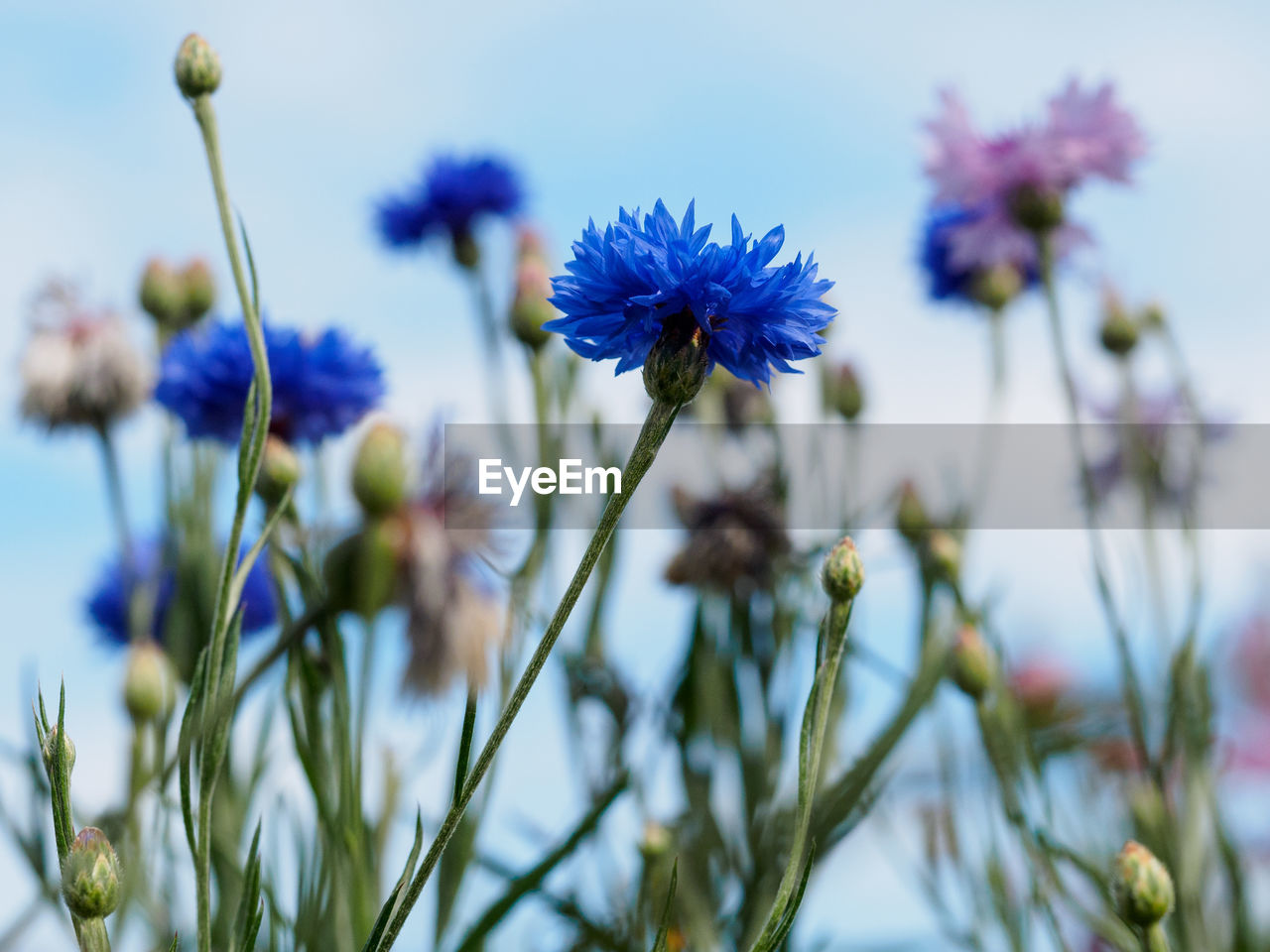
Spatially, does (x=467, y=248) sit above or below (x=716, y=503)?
above

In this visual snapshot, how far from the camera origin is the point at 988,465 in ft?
3.00

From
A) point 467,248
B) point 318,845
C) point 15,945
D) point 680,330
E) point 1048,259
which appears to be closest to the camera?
point 680,330

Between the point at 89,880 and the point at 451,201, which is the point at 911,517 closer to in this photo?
the point at 451,201

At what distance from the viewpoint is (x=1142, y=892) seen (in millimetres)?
459

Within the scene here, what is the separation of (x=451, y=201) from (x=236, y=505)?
2.44 ft

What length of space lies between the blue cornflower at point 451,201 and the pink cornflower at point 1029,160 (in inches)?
15.2

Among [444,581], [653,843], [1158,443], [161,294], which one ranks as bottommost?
[653,843]

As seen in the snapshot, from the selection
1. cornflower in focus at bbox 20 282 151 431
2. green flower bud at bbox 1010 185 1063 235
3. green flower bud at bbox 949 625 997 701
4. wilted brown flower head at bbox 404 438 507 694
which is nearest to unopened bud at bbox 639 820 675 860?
green flower bud at bbox 949 625 997 701

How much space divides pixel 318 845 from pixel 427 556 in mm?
353

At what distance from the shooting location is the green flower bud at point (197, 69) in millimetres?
467

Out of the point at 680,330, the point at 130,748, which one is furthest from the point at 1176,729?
the point at 130,748

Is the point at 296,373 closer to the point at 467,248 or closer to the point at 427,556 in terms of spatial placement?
the point at 427,556

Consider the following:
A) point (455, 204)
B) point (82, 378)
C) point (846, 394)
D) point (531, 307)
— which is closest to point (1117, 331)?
point (846, 394)

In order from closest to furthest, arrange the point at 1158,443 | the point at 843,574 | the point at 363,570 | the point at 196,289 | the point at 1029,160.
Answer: the point at 843,574
the point at 363,570
the point at 1029,160
the point at 196,289
the point at 1158,443
